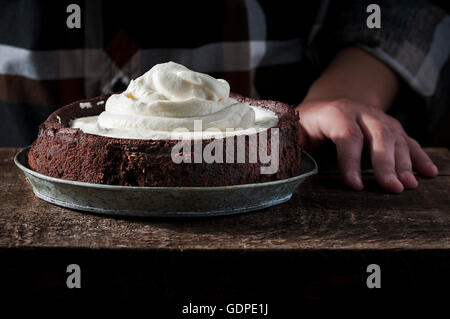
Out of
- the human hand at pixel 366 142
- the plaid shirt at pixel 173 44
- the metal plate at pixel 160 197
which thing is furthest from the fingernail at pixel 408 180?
the plaid shirt at pixel 173 44

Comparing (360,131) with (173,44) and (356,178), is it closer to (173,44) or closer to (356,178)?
(356,178)

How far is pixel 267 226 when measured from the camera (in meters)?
0.89

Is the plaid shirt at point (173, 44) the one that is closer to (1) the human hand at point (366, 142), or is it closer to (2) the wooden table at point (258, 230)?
(1) the human hand at point (366, 142)

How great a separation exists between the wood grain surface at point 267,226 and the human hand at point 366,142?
0.06 metres

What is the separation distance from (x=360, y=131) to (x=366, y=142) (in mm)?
38

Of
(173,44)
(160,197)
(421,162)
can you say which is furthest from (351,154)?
(173,44)

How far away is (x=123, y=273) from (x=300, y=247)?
255 millimetres

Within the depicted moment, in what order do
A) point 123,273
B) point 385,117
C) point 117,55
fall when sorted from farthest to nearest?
point 117,55, point 385,117, point 123,273

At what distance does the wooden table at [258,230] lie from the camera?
0.79 meters

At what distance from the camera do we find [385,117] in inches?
51.6

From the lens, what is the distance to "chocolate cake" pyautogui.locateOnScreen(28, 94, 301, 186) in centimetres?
86
